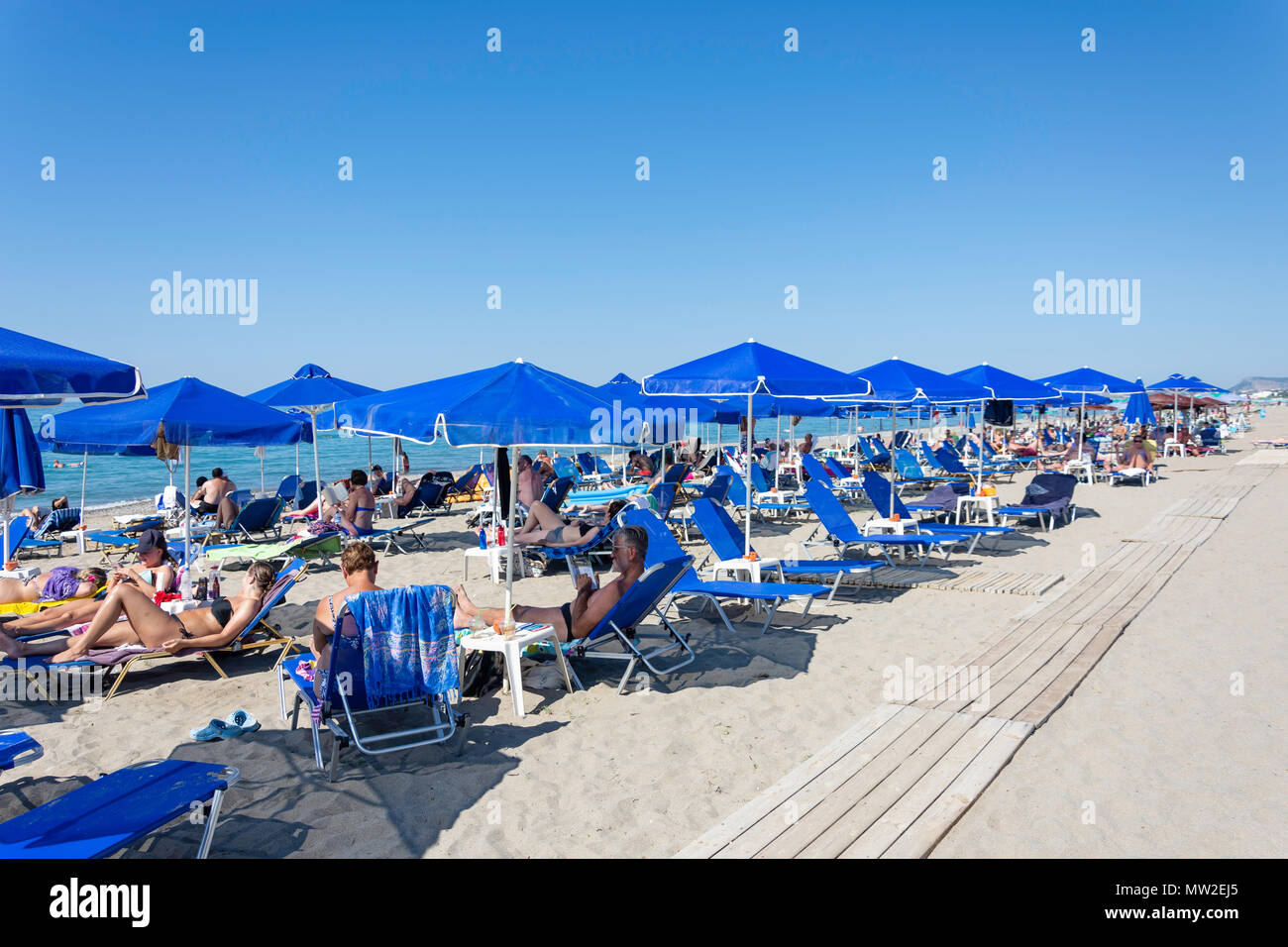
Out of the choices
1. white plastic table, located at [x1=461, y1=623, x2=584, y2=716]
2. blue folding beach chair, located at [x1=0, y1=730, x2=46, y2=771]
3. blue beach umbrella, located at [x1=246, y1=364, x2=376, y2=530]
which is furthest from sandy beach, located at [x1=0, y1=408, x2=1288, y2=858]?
blue beach umbrella, located at [x1=246, y1=364, x2=376, y2=530]

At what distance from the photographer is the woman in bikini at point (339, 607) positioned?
12.2ft

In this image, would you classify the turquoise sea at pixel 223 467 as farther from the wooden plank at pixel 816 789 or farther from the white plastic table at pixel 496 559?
the wooden plank at pixel 816 789

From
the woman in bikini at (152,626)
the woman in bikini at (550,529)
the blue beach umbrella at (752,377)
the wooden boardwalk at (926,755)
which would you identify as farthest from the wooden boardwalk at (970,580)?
the woman in bikini at (152,626)

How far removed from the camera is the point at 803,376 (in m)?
6.32

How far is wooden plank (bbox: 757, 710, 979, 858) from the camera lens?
2.87m

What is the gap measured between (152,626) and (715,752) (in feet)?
11.8

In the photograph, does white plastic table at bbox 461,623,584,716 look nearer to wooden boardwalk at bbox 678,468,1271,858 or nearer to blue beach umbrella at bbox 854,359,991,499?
wooden boardwalk at bbox 678,468,1271,858

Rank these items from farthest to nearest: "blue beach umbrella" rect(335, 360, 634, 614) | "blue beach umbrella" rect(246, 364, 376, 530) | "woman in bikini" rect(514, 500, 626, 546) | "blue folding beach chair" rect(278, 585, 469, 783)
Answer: "blue beach umbrella" rect(246, 364, 376, 530) → "woman in bikini" rect(514, 500, 626, 546) → "blue beach umbrella" rect(335, 360, 634, 614) → "blue folding beach chair" rect(278, 585, 469, 783)

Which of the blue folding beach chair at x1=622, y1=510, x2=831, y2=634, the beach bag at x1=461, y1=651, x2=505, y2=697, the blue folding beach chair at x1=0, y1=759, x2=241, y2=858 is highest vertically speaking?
the blue folding beach chair at x1=622, y1=510, x2=831, y2=634

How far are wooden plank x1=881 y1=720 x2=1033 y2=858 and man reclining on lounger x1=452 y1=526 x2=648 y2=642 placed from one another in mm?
2090

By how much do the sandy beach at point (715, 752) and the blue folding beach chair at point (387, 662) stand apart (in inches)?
8.7

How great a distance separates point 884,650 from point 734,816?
2.64 m

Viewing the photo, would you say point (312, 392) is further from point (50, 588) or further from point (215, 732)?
point (215, 732)
